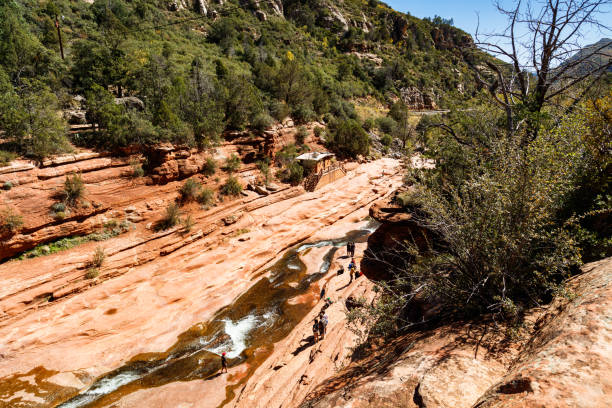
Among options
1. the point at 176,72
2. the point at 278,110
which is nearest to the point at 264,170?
the point at 278,110

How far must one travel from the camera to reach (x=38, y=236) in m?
13.8

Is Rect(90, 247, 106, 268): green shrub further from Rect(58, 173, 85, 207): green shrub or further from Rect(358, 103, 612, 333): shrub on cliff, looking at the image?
Rect(358, 103, 612, 333): shrub on cliff

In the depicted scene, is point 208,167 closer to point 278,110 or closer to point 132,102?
point 132,102

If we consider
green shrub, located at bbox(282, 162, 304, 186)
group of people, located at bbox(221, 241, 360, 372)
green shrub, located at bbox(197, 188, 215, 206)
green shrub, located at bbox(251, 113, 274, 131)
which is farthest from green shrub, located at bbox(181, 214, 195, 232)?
green shrub, located at bbox(251, 113, 274, 131)

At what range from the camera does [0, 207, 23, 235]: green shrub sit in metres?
12.9

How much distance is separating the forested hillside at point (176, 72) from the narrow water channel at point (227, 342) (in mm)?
12015

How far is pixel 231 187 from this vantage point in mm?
22281

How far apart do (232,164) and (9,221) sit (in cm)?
1382

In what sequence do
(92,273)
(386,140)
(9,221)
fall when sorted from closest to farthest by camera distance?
1. (9,221)
2. (92,273)
3. (386,140)

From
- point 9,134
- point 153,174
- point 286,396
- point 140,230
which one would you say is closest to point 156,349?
point 286,396

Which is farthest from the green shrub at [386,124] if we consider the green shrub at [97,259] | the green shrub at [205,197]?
the green shrub at [97,259]

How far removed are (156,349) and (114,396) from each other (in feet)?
6.68

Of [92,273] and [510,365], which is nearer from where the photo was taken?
[510,365]

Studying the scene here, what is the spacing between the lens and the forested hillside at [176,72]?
56.5ft
